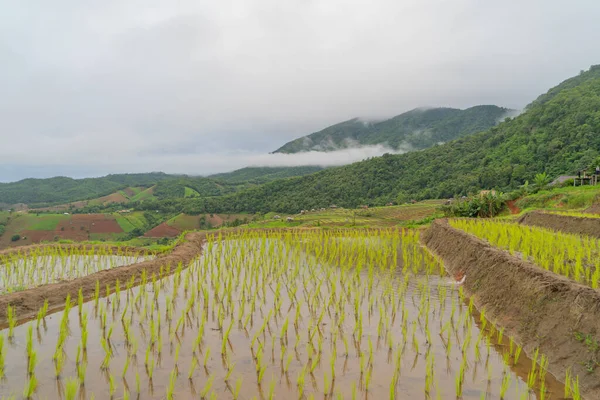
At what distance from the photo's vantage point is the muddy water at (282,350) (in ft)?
14.2

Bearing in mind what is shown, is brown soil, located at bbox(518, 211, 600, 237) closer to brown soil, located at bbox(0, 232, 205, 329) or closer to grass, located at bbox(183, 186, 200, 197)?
brown soil, located at bbox(0, 232, 205, 329)

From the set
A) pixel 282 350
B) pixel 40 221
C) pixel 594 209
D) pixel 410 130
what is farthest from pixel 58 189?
pixel 282 350

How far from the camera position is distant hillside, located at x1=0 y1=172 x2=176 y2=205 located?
99275mm

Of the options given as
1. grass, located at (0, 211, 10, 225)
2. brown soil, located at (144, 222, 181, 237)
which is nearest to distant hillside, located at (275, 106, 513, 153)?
brown soil, located at (144, 222, 181, 237)

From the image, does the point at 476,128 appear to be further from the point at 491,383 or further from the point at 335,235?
the point at 491,383

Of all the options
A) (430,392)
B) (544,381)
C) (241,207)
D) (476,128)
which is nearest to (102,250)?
(430,392)

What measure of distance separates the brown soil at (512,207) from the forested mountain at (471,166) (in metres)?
13.3

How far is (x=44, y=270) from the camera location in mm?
10773

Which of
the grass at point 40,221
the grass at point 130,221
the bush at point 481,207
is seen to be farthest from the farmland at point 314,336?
the grass at point 130,221

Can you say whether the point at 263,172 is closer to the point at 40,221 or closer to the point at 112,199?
the point at 112,199

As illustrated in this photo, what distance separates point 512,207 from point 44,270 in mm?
25878

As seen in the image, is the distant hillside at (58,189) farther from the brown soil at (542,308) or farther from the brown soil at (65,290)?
the brown soil at (542,308)

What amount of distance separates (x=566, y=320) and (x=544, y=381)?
39.7 inches

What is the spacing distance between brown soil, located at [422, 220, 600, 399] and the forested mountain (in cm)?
3291
